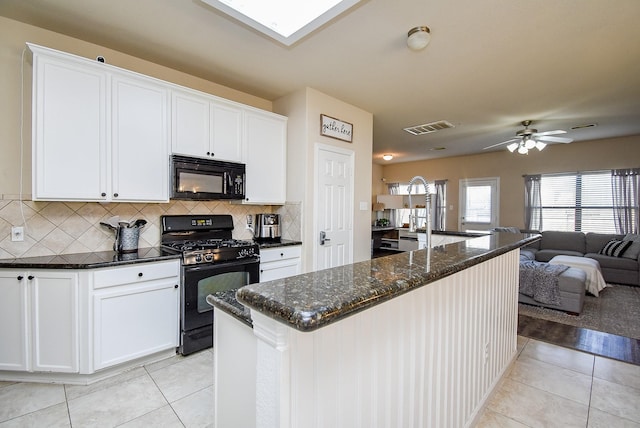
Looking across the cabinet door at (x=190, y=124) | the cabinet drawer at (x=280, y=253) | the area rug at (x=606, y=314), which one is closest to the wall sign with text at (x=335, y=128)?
the cabinet door at (x=190, y=124)

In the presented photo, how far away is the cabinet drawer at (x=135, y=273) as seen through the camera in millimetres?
2057

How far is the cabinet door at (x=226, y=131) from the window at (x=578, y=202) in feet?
21.4

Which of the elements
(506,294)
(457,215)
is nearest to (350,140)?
(506,294)

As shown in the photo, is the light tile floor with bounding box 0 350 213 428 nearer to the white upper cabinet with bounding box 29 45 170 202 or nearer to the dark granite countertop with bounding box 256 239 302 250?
the dark granite countertop with bounding box 256 239 302 250

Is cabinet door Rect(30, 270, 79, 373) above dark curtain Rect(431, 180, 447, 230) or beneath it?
beneath

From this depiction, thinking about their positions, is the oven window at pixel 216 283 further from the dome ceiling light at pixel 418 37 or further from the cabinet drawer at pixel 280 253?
the dome ceiling light at pixel 418 37

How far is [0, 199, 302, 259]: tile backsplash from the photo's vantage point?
216 cm

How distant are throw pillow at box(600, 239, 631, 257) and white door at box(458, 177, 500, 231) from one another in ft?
6.44

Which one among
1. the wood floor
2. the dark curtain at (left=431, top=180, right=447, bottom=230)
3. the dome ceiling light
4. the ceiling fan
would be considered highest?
the dome ceiling light

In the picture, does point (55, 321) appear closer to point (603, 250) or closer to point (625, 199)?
point (603, 250)

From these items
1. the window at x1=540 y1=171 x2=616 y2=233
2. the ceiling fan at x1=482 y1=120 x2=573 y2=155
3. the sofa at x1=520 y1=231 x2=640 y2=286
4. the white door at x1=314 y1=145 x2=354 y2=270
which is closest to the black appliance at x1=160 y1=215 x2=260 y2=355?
the white door at x1=314 y1=145 x2=354 y2=270

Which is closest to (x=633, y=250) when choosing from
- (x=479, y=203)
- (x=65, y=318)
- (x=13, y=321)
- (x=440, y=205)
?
(x=479, y=203)

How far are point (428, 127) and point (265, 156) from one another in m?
2.99

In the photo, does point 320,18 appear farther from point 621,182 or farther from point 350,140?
point 621,182
